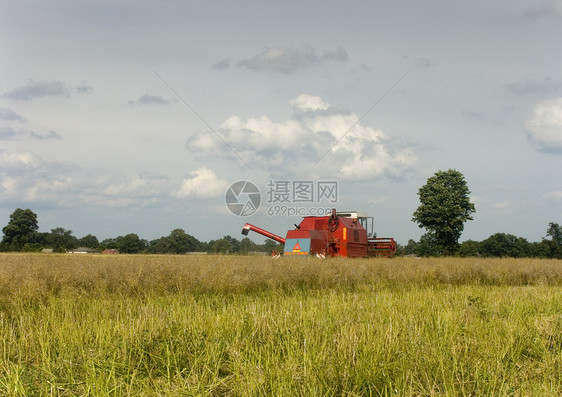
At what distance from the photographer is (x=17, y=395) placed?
3842 millimetres

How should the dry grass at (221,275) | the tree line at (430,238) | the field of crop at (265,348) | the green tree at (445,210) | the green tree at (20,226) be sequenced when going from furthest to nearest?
the green tree at (20,226) → the green tree at (445,210) → the tree line at (430,238) → the dry grass at (221,275) → the field of crop at (265,348)

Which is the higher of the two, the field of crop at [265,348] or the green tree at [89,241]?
the green tree at [89,241]

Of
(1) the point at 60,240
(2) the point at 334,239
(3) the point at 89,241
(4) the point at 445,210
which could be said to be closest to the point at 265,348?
(2) the point at 334,239

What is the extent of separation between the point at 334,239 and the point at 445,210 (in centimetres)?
2832

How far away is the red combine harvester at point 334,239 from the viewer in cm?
1897

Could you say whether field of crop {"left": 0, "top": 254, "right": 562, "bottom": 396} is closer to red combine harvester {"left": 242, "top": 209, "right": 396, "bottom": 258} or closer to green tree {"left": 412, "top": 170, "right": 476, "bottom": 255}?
red combine harvester {"left": 242, "top": 209, "right": 396, "bottom": 258}

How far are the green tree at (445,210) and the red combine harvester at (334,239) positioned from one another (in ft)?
82.0

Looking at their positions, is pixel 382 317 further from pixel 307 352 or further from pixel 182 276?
pixel 182 276

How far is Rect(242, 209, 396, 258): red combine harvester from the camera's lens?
747 inches

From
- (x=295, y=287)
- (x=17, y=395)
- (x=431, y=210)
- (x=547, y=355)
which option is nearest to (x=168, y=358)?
(x=17, y=395)

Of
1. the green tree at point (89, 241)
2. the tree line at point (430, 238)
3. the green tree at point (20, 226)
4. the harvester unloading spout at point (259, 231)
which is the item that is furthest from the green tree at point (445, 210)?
the green tree at point (89, 241)

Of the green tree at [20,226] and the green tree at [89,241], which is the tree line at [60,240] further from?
the green tree at [89,241]

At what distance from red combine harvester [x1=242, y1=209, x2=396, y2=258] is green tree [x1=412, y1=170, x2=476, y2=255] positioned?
82.0 feet

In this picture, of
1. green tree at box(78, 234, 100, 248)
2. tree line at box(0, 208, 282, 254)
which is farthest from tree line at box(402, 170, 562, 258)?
green tree at box(78, 234, 100, 248)
